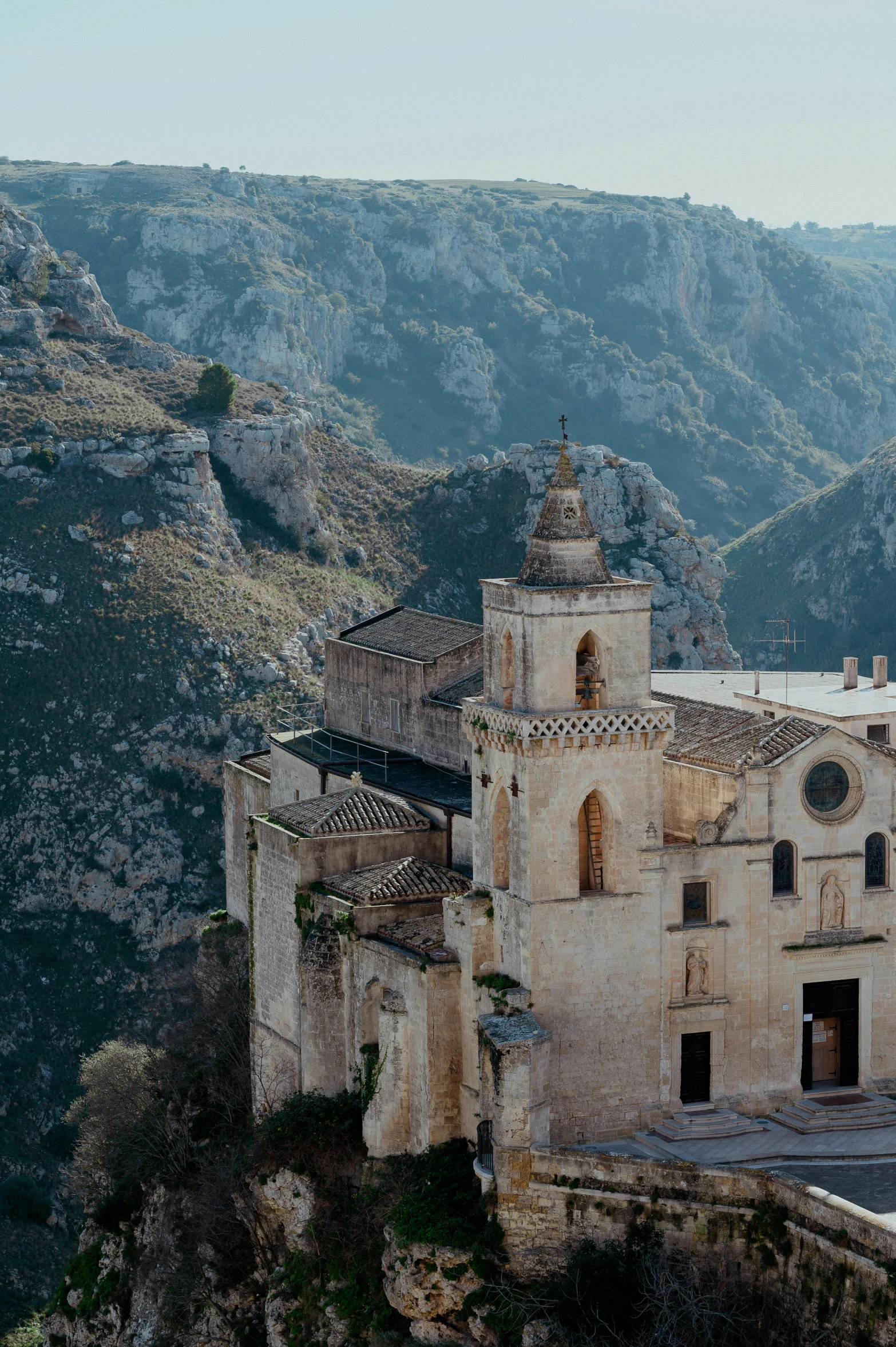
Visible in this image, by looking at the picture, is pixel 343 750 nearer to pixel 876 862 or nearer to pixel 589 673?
pixel 589 673

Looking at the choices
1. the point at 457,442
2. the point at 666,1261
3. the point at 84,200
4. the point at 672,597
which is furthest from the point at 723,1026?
the point at 84,200

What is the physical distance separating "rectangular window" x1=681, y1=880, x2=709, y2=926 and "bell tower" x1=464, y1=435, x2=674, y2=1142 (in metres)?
0.88

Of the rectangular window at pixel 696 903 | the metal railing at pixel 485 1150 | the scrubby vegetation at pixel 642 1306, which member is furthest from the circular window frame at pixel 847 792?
the scrubby vegetation at pixel 642 1306

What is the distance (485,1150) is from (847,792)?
35.4 ft

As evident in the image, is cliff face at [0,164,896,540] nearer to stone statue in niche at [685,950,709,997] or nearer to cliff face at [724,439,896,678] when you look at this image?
cliff face at [724,439,896,678]

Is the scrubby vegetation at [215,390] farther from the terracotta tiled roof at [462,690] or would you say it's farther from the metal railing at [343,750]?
the terracotta tiled roof at [462,690]

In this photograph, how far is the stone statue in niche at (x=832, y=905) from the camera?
38875 millimetres

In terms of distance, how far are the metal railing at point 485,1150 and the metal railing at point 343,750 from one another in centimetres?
1287

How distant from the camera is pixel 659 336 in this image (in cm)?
19900

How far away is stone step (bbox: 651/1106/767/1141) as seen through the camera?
37.1 m

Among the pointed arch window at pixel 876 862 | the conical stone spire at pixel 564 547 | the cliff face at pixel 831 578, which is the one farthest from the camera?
the cliff face at pixel 831 578

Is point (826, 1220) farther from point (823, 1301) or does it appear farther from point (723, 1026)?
point (723, 1026)

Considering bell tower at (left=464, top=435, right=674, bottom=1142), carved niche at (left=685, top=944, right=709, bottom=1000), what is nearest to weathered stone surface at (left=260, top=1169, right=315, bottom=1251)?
bell tower at (left=464, top=435, right=674, bottom=1142)

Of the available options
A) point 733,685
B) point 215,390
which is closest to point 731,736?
point 733,685
